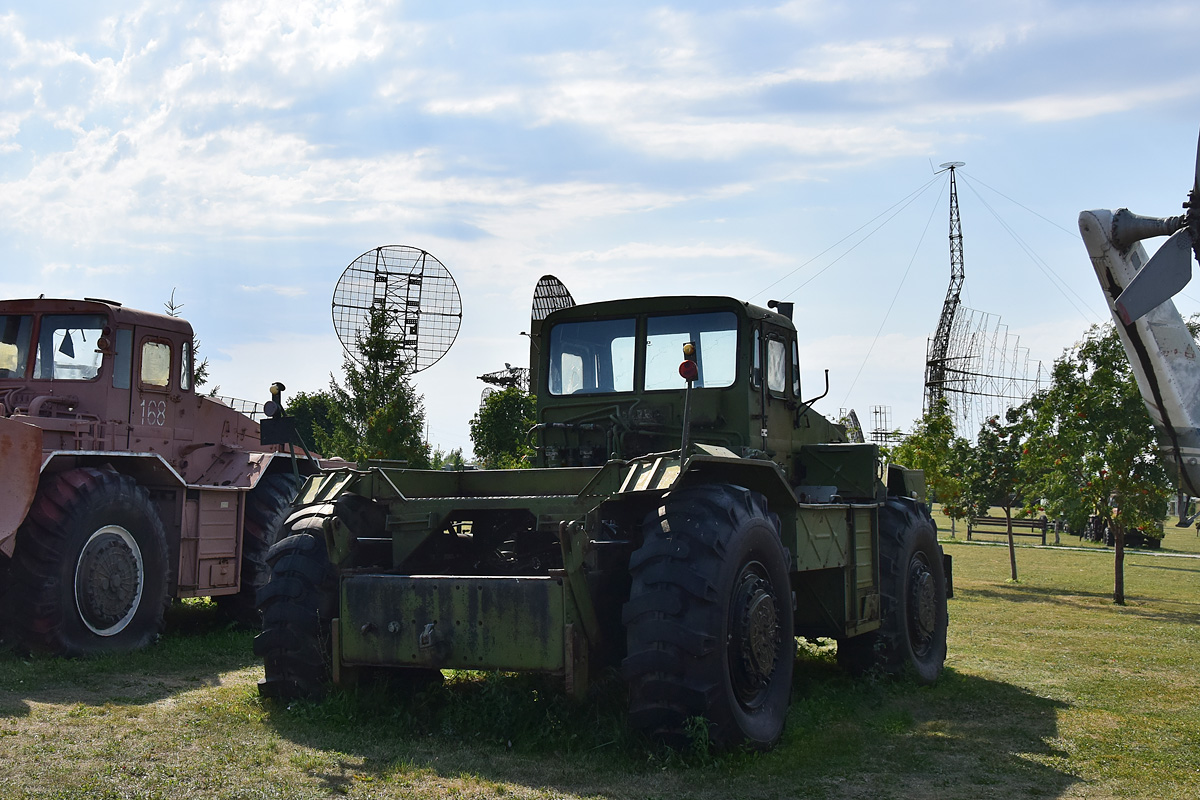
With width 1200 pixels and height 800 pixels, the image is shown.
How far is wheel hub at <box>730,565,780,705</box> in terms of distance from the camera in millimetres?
6750

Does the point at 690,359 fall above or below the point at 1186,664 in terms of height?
above

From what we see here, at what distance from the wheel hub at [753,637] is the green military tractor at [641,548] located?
0.05ft

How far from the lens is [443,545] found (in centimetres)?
827

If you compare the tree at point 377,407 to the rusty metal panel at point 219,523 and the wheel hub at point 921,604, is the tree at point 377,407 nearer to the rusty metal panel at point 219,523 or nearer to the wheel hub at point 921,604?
the rusty metal panel at point 219,523

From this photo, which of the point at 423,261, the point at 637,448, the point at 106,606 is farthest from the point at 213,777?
the point at 423,261

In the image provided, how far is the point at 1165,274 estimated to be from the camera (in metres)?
11.3

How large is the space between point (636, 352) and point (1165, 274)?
597 cm

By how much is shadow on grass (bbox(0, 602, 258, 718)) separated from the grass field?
1.3 inches

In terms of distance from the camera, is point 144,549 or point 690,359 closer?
point 690,359

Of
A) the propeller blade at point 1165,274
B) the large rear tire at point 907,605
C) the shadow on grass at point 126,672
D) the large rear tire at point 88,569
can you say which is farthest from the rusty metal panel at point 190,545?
the propeller blade at point 1165,274

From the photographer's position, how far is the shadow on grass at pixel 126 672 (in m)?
8.20

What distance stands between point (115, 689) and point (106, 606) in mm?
1881

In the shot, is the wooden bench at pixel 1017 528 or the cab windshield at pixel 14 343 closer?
the cab windshield at pixel 14 343

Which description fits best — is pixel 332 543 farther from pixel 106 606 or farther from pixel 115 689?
pixel 106 606
